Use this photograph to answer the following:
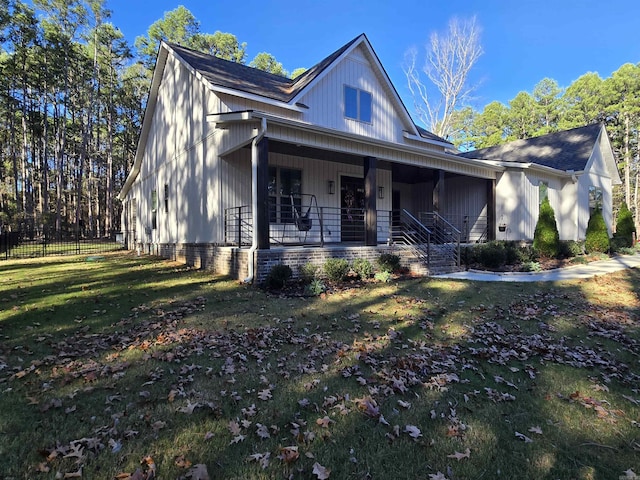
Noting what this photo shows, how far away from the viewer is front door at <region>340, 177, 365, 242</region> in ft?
44.8

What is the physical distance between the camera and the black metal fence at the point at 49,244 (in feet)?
52.6

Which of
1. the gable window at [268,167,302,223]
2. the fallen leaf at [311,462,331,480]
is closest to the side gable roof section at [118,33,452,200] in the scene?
the gable window at [268,167,302,223]

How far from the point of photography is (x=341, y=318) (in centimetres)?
606

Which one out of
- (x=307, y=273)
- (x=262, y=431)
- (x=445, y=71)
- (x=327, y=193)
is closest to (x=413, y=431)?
(x=262, y=431)

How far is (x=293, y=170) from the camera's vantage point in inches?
478

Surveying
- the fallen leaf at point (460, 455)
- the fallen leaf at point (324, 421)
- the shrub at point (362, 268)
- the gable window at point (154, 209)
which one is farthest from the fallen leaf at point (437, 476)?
the gable window at point (154, 209)

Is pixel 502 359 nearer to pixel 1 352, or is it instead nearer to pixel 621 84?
pixel 1 352

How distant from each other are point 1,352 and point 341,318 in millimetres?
4502

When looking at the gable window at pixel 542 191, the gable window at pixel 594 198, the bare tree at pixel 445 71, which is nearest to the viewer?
the gable window at pixel 542 191

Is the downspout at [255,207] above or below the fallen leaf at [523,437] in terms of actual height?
above

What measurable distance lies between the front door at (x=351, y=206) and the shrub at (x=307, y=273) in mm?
4895

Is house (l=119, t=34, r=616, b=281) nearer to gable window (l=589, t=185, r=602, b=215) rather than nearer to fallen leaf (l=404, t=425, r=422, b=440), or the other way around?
gable window (l=589, t=185, r=602, b=215)

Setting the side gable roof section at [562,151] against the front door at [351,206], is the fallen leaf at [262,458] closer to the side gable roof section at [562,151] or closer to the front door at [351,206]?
the front door at [351,206]

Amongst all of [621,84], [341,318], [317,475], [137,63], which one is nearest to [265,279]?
[341,318]
